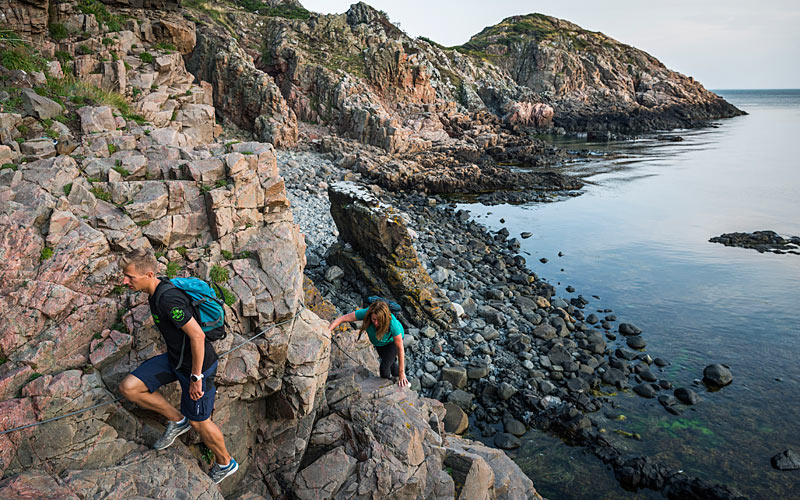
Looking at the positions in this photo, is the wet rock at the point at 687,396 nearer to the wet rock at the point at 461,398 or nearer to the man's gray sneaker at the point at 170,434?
the wet rock at the point at 461,398

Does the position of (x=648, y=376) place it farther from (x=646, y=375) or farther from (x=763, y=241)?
(x=763, y=241)

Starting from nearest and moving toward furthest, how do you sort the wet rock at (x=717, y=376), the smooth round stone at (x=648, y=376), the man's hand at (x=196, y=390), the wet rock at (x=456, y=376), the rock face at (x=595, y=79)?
the man's hand at (x=196, y=390) < the wet rock at (x=456, y=376) < the wet rock at (x=717, y=376) < the smooth round stone at (x=648, y=376) < the rock face at (x=595, y=79)

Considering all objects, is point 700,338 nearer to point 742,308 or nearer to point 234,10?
point 742,308

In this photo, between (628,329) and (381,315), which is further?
(628,329)

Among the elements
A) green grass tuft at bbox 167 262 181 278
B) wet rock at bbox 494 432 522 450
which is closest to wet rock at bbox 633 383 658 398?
wet rock at bbox 494 432 522 450

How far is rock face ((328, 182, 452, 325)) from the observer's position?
1642cm

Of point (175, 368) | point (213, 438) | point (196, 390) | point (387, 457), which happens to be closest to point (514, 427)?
point (387, 457)

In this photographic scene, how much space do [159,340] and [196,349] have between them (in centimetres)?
160

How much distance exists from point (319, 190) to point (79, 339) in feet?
80.6

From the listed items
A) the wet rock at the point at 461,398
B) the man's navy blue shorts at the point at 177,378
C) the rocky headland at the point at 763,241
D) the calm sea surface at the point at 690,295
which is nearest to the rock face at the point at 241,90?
the calm sea surface at the point at 690,295

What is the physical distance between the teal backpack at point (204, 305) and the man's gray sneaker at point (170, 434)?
133 centimetres

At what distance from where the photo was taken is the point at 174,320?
5.20 meters

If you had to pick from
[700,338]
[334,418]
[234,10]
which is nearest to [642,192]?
[700,338]

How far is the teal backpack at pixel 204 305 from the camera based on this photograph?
5.52 metres
